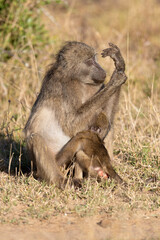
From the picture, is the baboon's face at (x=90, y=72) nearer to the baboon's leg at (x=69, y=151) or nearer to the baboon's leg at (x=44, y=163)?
the baboon's leg at (x=69, y=151)

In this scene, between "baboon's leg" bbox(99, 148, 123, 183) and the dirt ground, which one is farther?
"baboon's leg" bbox(99, 148, 123, 183)

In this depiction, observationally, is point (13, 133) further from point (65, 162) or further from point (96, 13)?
point (96, 13)

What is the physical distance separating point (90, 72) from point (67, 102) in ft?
1.28

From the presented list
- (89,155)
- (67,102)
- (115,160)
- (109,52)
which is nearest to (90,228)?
(89,155)

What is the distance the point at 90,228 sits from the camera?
299cm

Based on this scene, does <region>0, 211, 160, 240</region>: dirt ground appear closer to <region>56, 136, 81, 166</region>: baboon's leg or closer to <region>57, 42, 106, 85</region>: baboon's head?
<region>56, 136, 81, 166</region>: baboon's leg

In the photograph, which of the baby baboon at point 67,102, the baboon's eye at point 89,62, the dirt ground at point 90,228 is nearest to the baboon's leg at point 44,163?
the baby baboon at point 67,102

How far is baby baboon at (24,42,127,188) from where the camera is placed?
379 cm

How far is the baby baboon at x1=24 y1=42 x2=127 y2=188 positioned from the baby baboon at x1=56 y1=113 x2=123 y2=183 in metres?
0.12

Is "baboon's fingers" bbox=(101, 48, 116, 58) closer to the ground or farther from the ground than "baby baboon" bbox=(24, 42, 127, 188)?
farther from the ground

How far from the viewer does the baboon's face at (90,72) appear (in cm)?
400

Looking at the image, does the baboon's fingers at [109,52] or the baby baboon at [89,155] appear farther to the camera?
the baboon's fingers at [109,52]

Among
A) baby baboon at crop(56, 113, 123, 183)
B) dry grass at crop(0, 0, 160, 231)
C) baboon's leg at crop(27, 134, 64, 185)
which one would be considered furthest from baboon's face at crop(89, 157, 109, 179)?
baboon's leg at crop(27, 134, 64, 185)

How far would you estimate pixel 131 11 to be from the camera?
32.6 feet
